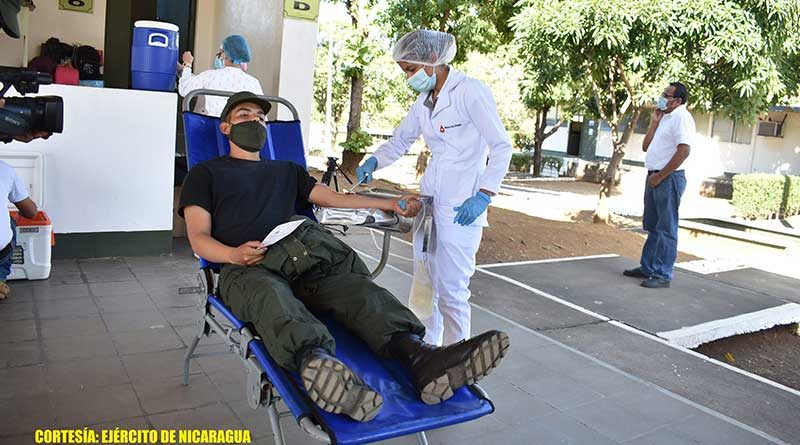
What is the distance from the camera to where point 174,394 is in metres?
3.11

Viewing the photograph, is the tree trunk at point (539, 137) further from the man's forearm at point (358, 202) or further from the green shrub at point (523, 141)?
the man's forearm at point (358, 202)

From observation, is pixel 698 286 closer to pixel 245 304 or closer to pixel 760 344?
pixel 760 344

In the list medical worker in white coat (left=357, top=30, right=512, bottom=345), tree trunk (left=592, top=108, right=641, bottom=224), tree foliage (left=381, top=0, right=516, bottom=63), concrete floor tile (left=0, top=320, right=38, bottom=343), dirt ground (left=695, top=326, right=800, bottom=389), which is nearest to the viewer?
medical worker in white coat (left=357, top=30, right=512, bottom=345)

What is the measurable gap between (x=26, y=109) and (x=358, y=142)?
11.6 meters

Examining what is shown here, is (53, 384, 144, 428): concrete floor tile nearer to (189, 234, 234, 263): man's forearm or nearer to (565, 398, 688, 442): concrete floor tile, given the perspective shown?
(189, 234, 234, 263): man's forearm

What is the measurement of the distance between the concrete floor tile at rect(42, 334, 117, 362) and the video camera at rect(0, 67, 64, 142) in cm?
108

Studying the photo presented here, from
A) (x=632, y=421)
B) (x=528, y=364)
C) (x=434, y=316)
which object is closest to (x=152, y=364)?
(x=434, y=316)

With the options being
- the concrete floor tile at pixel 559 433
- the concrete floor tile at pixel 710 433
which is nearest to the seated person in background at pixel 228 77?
the concrete floor tile at pixel 559 433

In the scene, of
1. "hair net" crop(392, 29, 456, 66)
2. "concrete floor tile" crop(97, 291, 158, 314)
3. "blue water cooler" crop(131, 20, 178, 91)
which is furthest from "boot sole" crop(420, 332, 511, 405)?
"blue water cooler" crop(131, 20, 178, 91)

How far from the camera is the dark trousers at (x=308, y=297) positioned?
7.63 ft

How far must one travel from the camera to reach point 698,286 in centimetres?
634

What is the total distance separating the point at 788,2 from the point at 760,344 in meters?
4.18

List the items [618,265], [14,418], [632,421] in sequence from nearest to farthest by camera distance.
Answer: [14,418], [632,421], [618,265]

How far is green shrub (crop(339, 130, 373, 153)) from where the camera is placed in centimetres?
1459
